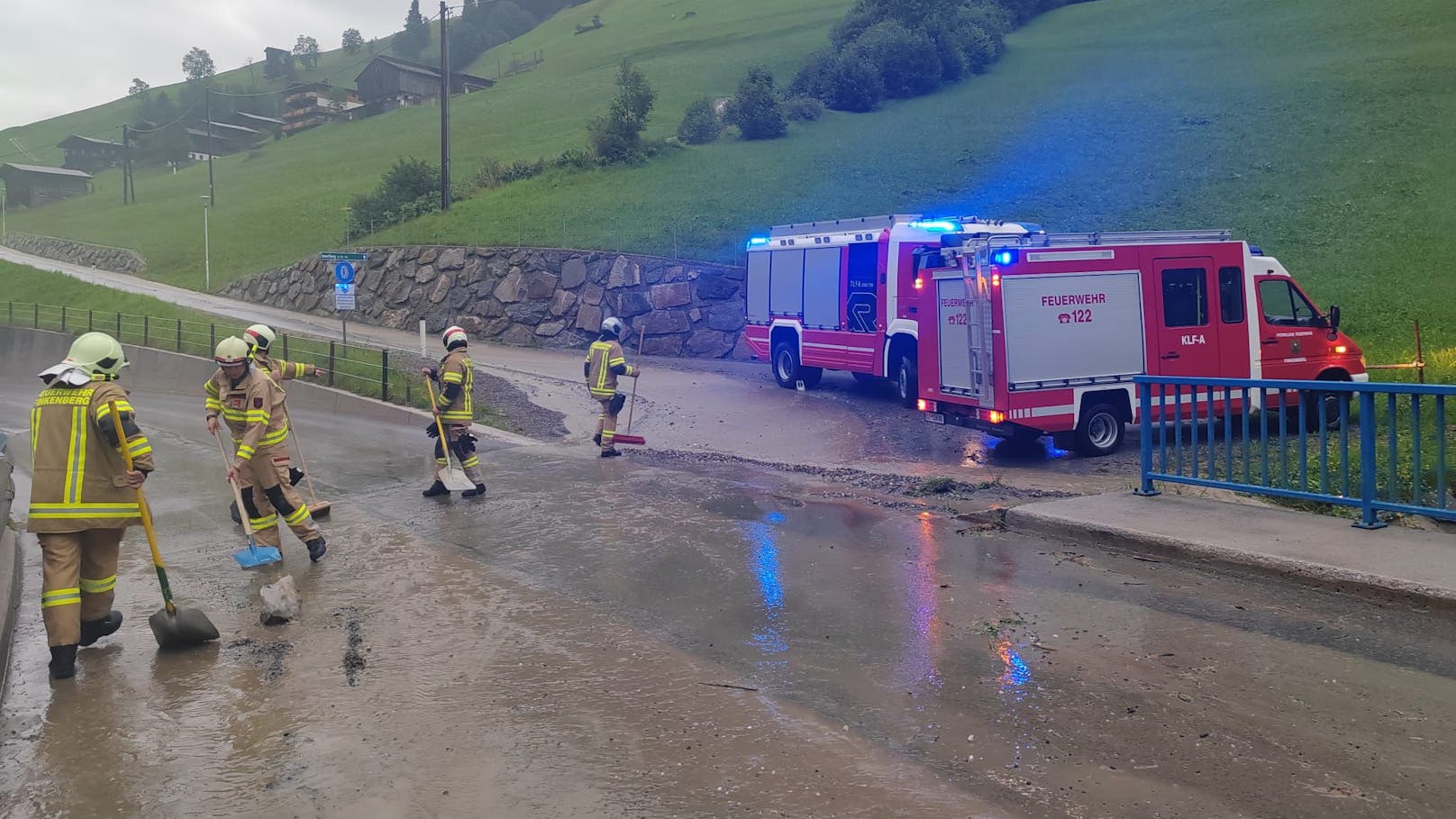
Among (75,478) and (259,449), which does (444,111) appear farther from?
(75,478)

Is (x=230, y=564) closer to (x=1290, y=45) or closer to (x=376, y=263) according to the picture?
(x=376, y=263)

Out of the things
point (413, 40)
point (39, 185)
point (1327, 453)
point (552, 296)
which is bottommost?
point (1327, 453)

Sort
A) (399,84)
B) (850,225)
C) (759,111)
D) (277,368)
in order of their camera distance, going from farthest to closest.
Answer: (399,84) < (759,111) < (850,225) < (277,368)

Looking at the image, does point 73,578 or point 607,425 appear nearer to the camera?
point 73,578

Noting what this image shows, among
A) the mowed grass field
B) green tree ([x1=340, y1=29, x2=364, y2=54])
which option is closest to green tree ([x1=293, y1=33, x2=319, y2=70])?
green tree ([x1=340, y1=29, x2=364, y2=54])

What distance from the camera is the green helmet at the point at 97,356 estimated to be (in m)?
6.21

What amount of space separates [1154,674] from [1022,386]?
305 inches

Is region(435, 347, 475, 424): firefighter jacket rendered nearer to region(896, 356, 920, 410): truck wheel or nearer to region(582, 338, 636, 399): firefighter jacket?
region(582, 338, 636, 399): firefighter jacket

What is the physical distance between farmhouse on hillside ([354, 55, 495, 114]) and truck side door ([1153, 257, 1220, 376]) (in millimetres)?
80070

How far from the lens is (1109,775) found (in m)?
4.41

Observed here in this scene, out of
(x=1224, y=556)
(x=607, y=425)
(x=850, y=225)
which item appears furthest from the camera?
(x=850, y=225)

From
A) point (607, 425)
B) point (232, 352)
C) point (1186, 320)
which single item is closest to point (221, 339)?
point (607, 425)

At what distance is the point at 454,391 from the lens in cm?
1122

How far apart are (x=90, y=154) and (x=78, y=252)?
1863 inches
